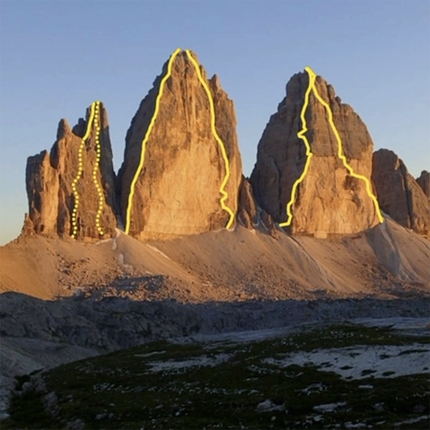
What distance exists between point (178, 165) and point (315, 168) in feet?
103

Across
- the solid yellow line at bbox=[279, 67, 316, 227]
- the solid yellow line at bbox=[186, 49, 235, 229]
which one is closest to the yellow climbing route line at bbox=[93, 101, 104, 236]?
the solid yellow line at bbox=[186, 49, 235, 229]

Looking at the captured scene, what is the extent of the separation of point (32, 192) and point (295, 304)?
48373 millimetres

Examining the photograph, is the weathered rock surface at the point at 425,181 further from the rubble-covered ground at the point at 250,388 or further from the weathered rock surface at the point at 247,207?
the rubble-covered ground at the point at 250,388

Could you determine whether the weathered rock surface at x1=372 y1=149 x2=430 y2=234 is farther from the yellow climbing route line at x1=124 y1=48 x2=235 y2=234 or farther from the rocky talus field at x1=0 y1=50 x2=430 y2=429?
the yellow climbing route line at x1=124 y1=48 x2=235 y2=234

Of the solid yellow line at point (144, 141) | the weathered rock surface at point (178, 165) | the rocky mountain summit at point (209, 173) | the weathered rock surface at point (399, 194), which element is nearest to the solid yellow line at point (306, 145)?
the rocky mountain summit at point (209, 173)

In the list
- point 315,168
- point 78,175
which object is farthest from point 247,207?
point 78,175

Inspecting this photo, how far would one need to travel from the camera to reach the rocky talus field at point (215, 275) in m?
28.7

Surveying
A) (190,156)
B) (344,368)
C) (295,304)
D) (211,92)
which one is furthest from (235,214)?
(344,368)

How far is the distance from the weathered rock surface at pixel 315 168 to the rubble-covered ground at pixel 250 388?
3796 inches

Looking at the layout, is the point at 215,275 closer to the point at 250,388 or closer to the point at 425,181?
the point at 425,181

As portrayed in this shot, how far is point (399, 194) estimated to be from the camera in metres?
161

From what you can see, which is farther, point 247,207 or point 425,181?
point 425,181

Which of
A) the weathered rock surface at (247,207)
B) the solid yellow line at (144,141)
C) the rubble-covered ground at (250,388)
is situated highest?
the solid yellow line at (144,141)

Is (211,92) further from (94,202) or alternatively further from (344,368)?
(344,368)
